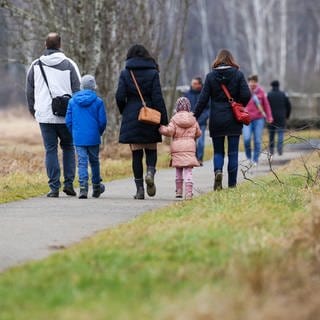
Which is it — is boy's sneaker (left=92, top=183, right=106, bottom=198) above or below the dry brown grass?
below

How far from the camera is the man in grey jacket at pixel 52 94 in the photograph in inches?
547

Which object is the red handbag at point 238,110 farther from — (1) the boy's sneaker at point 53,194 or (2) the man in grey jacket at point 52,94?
(1) the boy's sneaker at point 53,194

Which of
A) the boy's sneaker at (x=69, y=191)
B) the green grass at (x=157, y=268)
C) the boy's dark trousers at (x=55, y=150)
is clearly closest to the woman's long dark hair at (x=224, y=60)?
the boy's dark trousers at (x=55, y=150)

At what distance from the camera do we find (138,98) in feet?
44.5

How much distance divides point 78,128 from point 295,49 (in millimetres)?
78065

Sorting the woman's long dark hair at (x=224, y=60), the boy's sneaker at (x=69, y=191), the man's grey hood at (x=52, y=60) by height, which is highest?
the man's grey hood at (x=52, y=60)

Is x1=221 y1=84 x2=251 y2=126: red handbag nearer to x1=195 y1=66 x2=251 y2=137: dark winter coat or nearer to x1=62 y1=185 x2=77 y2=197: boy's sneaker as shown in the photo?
x1=195 y1=66 x2=251 y2=137: dark winter coat

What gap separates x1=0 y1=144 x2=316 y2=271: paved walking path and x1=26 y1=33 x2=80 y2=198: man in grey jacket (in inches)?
18.3

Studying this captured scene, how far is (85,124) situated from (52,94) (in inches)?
24.0

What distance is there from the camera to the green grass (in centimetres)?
620

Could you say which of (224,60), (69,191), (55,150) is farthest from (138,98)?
(69,191)

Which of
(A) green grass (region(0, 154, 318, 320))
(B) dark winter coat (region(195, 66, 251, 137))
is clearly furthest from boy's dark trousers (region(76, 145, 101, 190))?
(A) green grass (region(0, 154, 318, 320))

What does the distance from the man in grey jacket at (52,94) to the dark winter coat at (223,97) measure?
62.9 inches

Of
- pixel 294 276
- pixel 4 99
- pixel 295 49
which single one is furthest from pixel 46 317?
pixel 295 49
